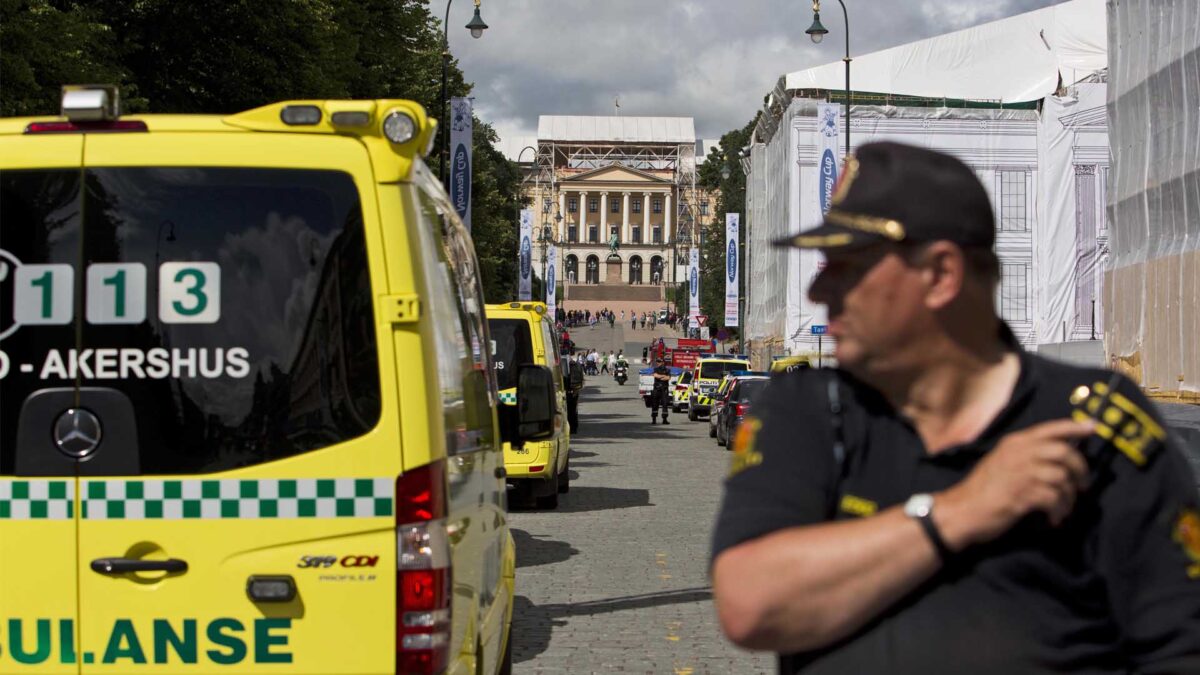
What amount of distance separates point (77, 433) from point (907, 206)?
2.68 m

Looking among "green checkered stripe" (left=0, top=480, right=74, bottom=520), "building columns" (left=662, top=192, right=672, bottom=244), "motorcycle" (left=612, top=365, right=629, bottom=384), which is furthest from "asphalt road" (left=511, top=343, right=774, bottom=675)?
"building columns" (left=662, top=192, right=672, bottom=244)

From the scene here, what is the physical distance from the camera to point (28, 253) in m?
4.21

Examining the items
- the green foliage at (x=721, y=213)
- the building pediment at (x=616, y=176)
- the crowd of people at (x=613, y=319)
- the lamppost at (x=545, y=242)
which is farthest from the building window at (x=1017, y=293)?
the building pediment at (x=616, y=176)

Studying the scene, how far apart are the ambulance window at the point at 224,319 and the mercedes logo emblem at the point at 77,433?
0.31ft

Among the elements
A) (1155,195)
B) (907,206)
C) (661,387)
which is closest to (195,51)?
(1155,195)

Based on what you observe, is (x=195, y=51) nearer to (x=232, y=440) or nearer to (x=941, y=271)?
(x=232, y=440)

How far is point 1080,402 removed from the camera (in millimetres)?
2230

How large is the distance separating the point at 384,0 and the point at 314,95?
10.6 m

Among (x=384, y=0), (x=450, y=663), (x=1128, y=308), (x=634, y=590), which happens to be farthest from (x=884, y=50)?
(x=450, y=663)

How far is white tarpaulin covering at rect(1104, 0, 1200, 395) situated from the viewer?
23.9 m

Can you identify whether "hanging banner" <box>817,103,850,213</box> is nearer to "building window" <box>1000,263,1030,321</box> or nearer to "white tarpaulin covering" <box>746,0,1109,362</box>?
"white tarpaulin covering" <box>746,0,1109,362</box>

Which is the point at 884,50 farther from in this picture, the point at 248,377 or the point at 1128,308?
the point at 248,377

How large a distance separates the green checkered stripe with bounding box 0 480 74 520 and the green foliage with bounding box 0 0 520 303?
1598 centimetres

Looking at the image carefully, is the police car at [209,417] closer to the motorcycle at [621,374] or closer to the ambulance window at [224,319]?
the ambulance window at [224,319]
